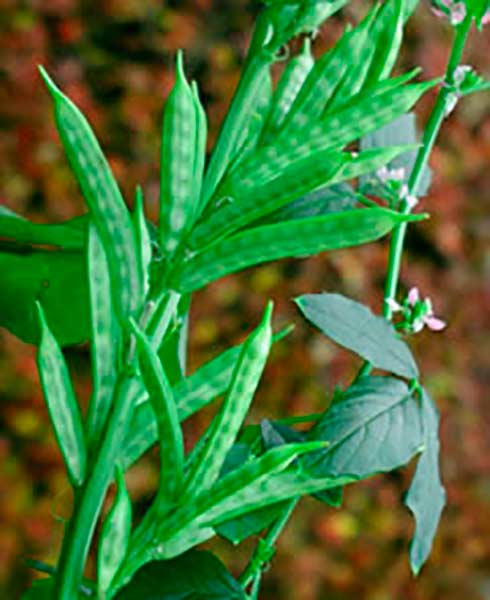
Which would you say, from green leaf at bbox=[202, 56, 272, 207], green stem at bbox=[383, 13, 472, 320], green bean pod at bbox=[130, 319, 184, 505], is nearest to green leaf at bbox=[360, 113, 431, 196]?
green stem at bbox=[383, 13, 472, 320]

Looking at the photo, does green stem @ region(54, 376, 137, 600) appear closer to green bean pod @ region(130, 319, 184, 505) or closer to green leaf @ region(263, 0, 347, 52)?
green bean pod @ region(130, 319, 184, 505)

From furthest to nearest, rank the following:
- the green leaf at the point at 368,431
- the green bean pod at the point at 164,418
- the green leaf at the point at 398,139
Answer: the green leaf at the point at 398,139 → the green leaf at the point at 368,431 → the green bean pod at the point at 164,418

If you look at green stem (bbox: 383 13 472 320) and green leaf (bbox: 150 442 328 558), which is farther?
green stem (bbox: 383 13 472 320)

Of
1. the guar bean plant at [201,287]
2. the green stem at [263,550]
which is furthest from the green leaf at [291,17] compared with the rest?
the green stem at [263,550]

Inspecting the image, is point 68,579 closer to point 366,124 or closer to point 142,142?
point 366,124

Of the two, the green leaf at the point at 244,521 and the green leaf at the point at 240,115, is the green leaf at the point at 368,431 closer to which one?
the green leaf at the point at 244,521

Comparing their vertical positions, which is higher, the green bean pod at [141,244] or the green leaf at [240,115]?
the green leaf at [240,115]

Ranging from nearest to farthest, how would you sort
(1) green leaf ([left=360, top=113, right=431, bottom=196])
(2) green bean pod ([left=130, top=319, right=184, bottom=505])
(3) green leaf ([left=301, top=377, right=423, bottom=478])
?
(2) green bean pod ([left=130, top=319, right=184, bottom=505]), (3) green leaf ([left=301, top=377, right=423, bottom=478]), (1) green leaf ([left=360, top=113, right=431, bottom=196])

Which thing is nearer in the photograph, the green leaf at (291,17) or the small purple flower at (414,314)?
the green leaf at (291,17)
